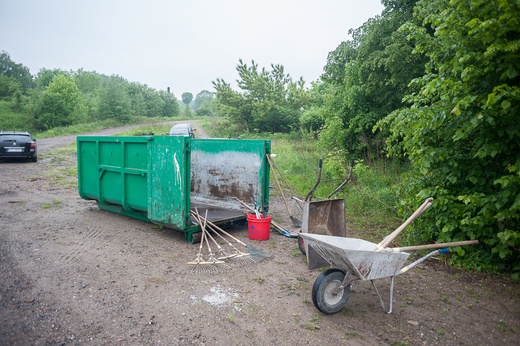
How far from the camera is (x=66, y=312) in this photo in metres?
3.73

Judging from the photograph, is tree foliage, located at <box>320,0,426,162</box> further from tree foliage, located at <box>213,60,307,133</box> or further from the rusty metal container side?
tree foliage, located at <box>213,60,307,133</box>

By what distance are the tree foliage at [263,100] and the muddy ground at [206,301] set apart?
21.9 metres

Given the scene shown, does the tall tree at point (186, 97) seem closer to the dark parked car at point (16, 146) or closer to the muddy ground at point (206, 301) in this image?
the dark parked car at point (16, 146)

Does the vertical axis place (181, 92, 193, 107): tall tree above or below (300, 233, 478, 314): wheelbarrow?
above

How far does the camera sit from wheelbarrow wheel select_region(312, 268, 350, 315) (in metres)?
3.67

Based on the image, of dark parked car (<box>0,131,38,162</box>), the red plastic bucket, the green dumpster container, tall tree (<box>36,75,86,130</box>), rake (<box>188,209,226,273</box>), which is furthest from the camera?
tall tree (<box>36,75,86,130</box>)

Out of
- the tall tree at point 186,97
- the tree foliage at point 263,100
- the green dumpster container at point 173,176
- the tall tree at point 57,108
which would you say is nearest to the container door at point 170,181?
the green dumpster container at point 173,176

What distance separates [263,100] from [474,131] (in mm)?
22964

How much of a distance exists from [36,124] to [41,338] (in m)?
43.5

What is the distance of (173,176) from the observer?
19.3ft

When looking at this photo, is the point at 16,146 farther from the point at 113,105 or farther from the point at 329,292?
the point at 113,105

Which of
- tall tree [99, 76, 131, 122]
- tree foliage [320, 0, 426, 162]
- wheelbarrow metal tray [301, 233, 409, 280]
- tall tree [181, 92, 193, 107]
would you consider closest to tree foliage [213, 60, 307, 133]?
tree foliage [320, 0, 426, 162]

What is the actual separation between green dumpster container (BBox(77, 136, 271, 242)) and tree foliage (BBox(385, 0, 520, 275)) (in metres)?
2.96

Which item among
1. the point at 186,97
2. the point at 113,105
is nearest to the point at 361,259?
the point at 113,105
